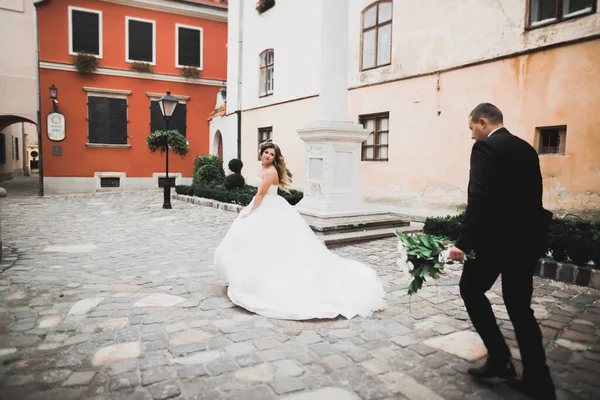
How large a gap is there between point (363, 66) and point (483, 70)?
368 centimetres

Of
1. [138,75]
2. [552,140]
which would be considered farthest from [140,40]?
[552,140]

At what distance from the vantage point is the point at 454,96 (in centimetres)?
920

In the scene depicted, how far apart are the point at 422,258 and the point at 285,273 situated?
1705 millimetres

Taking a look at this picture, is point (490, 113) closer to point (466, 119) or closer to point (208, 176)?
point (466, 119)

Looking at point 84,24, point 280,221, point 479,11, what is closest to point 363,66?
point 479,11

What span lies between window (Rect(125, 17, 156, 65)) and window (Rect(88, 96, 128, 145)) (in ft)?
7.18

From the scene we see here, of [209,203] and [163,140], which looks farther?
[163,140]

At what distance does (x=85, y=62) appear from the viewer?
17.8m

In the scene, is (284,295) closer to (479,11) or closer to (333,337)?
(333,337)

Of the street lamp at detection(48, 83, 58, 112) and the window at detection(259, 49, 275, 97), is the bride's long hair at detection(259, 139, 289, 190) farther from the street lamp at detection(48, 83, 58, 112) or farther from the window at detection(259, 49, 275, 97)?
the street lamp at detection(48, 83, 58, 112)

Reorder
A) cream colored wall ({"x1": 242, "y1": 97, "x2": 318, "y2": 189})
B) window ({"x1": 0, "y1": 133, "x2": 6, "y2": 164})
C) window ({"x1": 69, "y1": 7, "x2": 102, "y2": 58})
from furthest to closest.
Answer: window ({"x1": 0, "y1": 133, "x2": 6, "y2": 164})
window ({"x1": 69, "y1": 7, "x2": 102, "y2": 58})
cream colored wall ({"x1": 242, "y1": 97, "x2": 318, "y2": 189})

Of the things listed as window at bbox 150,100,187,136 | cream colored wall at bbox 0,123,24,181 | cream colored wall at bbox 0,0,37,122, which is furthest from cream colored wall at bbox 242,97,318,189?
cream colored wall at bbox 0,123,24,181

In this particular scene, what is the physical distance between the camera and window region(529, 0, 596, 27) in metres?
7.13

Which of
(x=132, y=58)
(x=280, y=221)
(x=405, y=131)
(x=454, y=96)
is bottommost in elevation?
(x=280, y=221)
